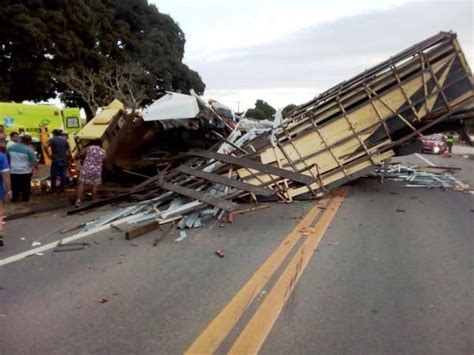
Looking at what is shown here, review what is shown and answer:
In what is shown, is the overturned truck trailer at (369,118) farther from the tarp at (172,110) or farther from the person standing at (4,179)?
the person standing at (4,179)

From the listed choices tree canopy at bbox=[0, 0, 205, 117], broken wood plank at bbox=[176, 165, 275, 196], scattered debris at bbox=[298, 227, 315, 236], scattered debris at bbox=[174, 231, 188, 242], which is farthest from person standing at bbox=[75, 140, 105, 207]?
tree canopy at bbox=[0, 0, 205, 117]

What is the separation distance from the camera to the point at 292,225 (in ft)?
29.5

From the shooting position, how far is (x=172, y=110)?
40.5 ft

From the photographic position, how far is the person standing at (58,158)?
12.9 meters

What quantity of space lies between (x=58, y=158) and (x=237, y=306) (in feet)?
30.1

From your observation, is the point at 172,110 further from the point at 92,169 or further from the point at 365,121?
the point at 365,121

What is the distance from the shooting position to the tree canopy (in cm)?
2712

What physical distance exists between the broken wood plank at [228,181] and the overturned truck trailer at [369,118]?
1040 mm

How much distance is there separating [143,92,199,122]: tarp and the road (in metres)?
4.08

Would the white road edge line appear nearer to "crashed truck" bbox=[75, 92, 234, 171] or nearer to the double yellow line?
the double yellow line

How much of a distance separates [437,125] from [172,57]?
94.3 feet

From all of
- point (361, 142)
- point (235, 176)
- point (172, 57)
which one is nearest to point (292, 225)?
point (235, 176)

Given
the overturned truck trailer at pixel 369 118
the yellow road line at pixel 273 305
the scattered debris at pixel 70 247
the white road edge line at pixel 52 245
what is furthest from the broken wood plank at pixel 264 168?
the scattered debris at pixel 70 247

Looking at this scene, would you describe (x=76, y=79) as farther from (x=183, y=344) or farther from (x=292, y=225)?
(x=183, y=344)
